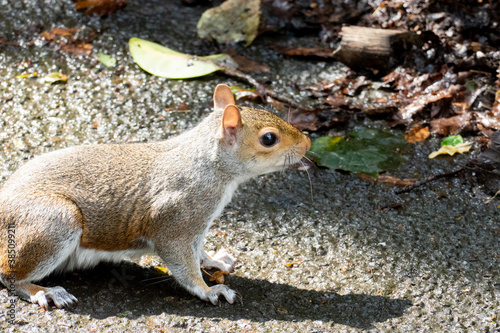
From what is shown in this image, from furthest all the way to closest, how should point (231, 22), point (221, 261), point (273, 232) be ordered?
point (231, 22)
point (273, 232)
point (221, 261)

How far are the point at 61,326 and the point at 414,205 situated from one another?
7.87 feet

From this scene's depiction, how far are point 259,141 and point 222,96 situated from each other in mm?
462

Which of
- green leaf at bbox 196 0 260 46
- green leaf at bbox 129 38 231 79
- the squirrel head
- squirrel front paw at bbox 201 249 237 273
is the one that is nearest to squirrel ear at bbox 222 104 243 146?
the squirrel head

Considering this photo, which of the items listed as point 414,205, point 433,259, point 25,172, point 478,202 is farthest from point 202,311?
point 478,202

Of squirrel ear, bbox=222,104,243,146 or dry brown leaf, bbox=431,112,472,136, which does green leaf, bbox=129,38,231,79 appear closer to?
dry brown leaf, bbox=431,112,472,136

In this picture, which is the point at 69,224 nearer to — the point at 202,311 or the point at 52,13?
the point at 202,311

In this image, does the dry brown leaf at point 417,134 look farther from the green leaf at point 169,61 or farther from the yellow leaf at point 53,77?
the yellow leaf at point 53,77

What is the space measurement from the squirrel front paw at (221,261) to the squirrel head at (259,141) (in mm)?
527

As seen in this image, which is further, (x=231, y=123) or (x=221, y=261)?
(x=221, y=261)

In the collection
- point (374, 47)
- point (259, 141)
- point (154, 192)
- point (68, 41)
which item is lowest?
point (374, 47)

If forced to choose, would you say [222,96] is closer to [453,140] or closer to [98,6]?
[453,140]

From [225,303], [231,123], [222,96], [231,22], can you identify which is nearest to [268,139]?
[231,123]

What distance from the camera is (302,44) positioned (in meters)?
5.72

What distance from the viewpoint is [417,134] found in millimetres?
4633
